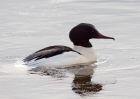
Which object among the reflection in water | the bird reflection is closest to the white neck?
the reflection in water

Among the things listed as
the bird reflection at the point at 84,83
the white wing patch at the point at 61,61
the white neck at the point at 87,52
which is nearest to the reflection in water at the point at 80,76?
the bird reflection at the point at 84,83

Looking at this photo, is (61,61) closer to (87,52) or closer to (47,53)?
(47,53)

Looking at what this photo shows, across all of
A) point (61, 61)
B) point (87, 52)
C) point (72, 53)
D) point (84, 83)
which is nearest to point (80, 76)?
point (84, 83)

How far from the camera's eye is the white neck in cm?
1392

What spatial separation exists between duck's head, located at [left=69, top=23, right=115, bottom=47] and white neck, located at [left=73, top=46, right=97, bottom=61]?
4.2 inches

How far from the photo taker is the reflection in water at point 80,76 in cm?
1116

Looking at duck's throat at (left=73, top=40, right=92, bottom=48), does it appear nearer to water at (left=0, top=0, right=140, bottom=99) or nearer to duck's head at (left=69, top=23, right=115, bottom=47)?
duck's head at (left=69, top=23, right=115, bottom=47)

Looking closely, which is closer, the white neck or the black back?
the black back

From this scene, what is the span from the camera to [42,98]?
10484 mm

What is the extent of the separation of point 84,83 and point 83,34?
8.51 feet

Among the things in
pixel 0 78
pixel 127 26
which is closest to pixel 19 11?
pixel 127 26

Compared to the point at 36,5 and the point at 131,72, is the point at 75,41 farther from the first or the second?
the point at 36,5

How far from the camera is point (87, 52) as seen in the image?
14047 millimetres

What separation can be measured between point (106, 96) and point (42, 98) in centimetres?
105
